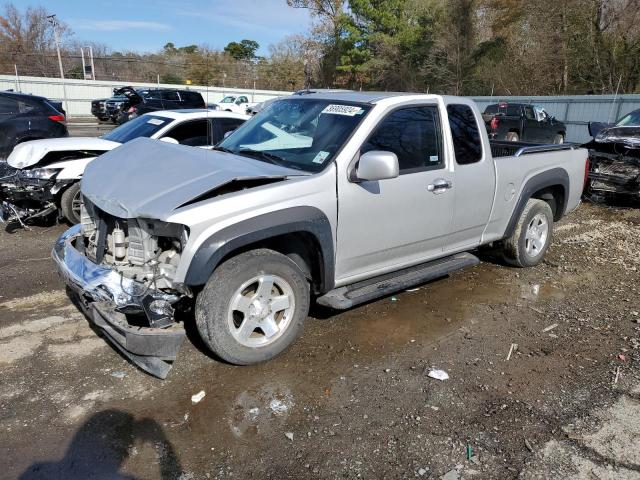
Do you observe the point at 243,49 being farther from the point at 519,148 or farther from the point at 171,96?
the point at 519,148

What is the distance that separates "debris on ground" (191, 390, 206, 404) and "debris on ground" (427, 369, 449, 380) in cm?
158

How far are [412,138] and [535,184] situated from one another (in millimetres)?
1926

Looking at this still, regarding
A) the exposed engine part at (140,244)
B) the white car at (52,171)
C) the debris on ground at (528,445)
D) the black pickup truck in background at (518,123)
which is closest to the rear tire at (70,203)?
the white car at (52,171)

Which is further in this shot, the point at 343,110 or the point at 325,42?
the point at 325,42

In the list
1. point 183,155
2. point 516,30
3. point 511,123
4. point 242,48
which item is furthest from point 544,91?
point 242,48

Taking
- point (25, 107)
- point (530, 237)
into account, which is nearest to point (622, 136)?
point (530, 237)

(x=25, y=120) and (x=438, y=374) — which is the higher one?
(x=25, y=120)

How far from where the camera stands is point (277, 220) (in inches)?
133

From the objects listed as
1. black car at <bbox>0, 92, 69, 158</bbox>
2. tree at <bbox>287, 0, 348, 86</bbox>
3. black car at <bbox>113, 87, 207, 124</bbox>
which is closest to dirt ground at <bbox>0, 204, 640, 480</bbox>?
black car at <bbox>0, 92, 69, 158</bbox>

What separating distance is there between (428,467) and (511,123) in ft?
56.2

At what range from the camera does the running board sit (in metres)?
3.82

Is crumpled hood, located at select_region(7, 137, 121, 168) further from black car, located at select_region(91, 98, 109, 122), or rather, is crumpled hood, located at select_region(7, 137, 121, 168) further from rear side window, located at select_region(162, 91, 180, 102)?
black car, located at select_region(91, 98, 109, 122)

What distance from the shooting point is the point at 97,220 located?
12.0ft

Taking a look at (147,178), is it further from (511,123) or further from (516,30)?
(516,30)
